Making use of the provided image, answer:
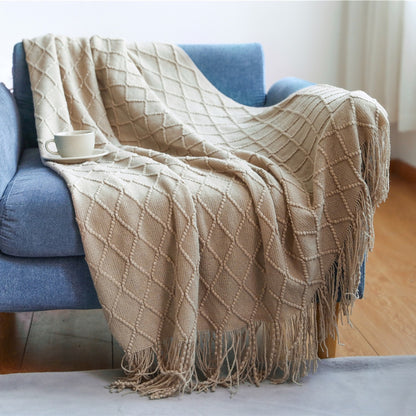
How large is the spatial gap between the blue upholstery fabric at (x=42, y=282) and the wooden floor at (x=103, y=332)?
0.20 m

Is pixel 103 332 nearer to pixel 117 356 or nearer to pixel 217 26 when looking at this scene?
pixel 117 356

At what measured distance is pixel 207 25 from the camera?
2.57 meters

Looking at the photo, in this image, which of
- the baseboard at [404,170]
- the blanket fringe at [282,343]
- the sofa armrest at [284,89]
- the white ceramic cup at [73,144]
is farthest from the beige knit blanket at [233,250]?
the baseboard at [404,170]

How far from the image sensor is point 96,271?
3.78ft

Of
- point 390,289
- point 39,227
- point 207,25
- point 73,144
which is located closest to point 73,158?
point 73,144

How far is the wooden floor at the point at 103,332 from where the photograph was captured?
1344 mm

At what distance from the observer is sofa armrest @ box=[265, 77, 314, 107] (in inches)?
68.9

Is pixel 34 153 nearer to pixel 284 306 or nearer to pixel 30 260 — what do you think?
pixel 30 260

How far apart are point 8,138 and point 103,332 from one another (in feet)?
1.71

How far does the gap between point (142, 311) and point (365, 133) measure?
0.56 m

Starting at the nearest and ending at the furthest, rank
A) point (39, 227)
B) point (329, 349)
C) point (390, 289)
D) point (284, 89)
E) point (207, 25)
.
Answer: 1. point (39, 227)
2. point (329, 349)
3. point (390, 289)
4. point (284, 89)
5. point (207, 25)

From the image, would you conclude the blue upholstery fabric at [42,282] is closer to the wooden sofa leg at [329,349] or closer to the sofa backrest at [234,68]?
the wooden sofa leg at [329,349]

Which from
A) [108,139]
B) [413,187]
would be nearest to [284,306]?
[108,139]

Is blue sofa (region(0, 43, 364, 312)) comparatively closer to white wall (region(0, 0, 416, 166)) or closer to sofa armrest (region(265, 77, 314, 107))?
sofa armrest (region(265, 77, 314, 107))
